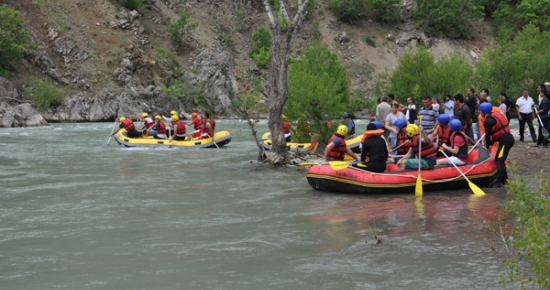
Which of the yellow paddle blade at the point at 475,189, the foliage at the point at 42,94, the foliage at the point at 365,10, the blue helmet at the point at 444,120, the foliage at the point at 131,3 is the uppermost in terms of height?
the foliage at the point at 365,10

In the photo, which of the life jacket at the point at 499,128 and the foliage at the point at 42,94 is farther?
the foliage at the point at 42,94

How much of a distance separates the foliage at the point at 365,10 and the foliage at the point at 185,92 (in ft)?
76.8

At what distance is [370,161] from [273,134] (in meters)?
4.99

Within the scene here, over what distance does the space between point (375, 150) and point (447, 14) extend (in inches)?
2379

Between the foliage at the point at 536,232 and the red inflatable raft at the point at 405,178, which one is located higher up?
the foliage at the point at 536,232

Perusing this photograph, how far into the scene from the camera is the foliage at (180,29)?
181 ft

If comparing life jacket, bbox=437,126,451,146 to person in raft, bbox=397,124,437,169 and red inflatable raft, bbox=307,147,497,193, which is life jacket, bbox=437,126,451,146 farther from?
person in raft, bbox=397,124,437,169

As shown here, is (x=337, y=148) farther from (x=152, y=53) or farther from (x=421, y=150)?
(x=152, y=53)

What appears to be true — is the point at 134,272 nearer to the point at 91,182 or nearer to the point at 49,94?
the point at 91,182

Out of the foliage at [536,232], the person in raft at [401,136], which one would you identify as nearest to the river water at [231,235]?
the person in raft at [401,136]

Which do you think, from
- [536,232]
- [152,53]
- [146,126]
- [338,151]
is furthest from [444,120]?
[152,53]

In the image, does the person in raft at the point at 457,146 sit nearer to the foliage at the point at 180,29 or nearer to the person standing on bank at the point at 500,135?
the person standing on bank at the point at 500,135

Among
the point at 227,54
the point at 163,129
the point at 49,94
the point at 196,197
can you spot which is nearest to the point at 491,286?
the point at 196,197

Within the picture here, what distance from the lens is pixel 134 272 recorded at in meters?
7.35
